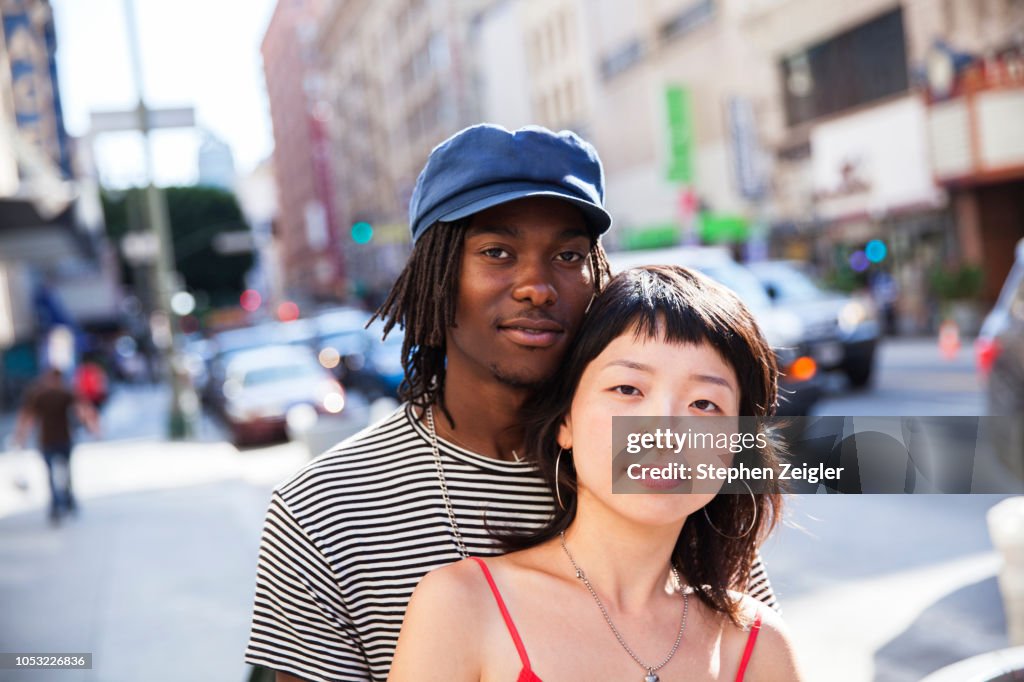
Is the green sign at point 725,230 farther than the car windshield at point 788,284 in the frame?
Yes

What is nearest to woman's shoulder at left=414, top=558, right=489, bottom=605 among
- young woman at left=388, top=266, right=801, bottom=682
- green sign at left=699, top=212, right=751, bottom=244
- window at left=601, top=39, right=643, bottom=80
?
young woman at left=388, top=266, right=801, bottom=682

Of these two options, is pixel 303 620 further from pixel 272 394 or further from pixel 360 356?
pixel 360 356

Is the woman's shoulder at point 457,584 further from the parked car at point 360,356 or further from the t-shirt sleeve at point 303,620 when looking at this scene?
the parked car at point 360,356

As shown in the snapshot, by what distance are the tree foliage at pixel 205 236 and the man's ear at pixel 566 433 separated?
3155 inches

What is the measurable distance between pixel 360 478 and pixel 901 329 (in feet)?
80.0

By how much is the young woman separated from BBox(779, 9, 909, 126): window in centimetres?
2700

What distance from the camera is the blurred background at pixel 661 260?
5.71m

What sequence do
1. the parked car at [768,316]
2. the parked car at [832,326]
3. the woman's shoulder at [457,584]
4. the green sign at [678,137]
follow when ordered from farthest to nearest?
the green sign at [678,137]
the parked car at [832,326]
the parked car at [768,316]
the woman's shoulder at [457,584]

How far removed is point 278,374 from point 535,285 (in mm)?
17141

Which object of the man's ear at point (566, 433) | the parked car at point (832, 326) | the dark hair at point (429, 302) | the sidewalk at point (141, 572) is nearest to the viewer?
the man's ear at point (566, 433)

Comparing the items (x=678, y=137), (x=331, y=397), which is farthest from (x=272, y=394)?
(x=678, y=137)

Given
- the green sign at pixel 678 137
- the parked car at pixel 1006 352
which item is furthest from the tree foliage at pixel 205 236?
the parked car at pixel 1006 352

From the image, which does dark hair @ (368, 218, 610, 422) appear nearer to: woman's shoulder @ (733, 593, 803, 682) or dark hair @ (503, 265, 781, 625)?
dark hair @ (503, 265, 781, 625)

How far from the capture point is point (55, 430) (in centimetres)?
1142
